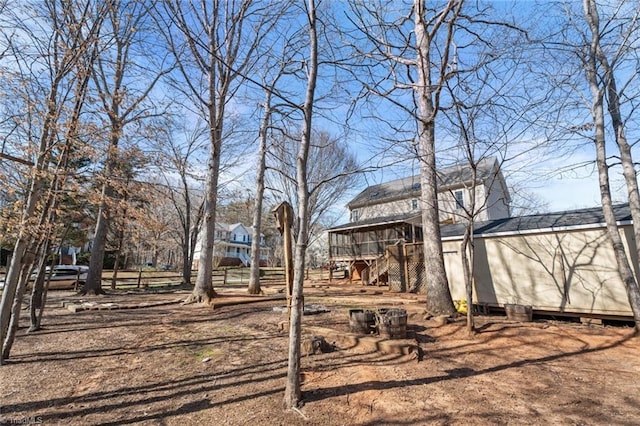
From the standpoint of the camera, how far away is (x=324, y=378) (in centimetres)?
367

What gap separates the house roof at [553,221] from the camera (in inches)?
301

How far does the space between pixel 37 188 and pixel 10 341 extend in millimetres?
2216

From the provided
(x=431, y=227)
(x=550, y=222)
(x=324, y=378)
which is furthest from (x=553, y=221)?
(x=324, y=378)

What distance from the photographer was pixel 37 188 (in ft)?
14.8

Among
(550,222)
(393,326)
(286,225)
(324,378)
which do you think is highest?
(550,222)

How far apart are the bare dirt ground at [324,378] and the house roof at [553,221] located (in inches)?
107

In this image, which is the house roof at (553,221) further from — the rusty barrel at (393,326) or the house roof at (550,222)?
the rusty barrel at (393,326)

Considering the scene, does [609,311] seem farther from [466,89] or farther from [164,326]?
[164,326]

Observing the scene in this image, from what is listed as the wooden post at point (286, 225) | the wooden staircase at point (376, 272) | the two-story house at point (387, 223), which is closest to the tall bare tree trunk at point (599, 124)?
the wooden post at point (286, 225)

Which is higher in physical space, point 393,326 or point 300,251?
point 300,251

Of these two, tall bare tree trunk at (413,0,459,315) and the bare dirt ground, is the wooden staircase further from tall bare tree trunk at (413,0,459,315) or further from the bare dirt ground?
the bare dirt ground

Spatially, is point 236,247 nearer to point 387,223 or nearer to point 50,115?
point 387,223

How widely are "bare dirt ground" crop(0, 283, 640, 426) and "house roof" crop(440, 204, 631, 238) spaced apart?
273 cm

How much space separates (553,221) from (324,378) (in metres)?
8.25
